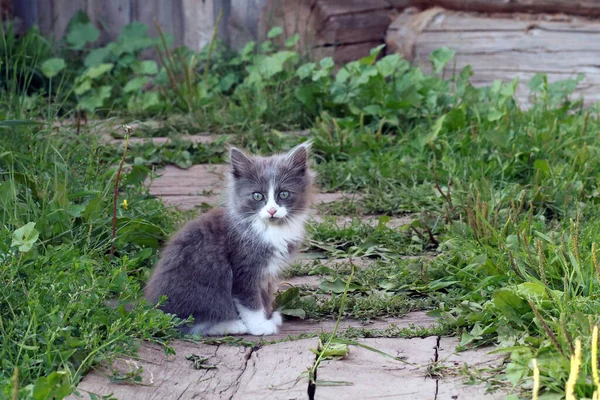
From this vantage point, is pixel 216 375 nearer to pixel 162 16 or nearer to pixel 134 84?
pixel 134 84

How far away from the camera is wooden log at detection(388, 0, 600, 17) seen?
715 cm

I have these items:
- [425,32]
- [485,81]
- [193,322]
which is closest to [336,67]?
[425,32]

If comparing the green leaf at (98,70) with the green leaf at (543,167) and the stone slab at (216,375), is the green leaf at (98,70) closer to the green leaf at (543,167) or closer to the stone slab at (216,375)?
the green leaf at (543,167)

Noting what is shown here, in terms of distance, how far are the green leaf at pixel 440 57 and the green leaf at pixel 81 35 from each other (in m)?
3.37

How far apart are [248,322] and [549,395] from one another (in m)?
1.45

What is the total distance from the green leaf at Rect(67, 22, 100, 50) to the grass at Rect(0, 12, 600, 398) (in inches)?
4.3

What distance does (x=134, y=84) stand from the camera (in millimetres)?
7656

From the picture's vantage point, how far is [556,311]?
3.17 metres

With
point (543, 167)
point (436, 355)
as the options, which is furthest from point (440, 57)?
point (436, 355)

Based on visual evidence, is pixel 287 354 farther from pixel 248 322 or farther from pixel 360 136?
pixel 360 136

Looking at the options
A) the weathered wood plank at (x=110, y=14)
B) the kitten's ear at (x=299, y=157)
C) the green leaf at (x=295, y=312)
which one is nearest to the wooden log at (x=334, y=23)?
the weathered wood plank at (x=110, y=14)

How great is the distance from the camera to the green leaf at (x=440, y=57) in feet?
22.6

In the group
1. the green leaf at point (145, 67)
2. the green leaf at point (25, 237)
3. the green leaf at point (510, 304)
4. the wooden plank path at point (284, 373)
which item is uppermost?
the green leaf at point (25, 237)

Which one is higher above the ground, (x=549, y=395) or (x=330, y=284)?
(x=549, y=395)
